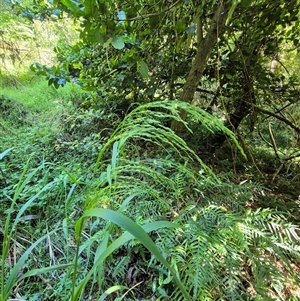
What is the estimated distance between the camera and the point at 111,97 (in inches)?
63.9

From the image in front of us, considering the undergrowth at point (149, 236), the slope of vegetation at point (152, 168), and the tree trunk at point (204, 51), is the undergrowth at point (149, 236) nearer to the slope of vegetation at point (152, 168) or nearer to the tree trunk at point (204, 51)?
the slope of vegetation at point (152, 168)


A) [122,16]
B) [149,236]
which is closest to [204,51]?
[122,16]

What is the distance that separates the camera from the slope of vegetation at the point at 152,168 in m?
0.57

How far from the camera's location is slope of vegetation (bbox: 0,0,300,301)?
0.57 m

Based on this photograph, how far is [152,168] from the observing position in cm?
111

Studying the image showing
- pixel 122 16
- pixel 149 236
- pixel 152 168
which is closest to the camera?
pixel 149 236

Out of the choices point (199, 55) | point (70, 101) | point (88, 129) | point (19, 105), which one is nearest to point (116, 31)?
point (199, 55)

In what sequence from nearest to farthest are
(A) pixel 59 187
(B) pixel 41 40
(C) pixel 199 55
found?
(A) pixel 59 187, (C) pixel 199 55, (B) pixel 41 40

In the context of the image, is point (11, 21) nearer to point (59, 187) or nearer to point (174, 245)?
point (59, 187)

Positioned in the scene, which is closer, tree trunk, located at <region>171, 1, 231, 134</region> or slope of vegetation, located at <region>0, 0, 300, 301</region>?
slope of vegetation, located at <region>0, 0, 300, 301</region>

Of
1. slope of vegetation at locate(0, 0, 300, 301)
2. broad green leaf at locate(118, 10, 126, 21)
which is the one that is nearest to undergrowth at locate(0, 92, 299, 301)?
slope of vegetation at locate(0, 0, 300, 301)

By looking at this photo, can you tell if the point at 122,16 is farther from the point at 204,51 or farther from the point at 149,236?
the point at 149,236

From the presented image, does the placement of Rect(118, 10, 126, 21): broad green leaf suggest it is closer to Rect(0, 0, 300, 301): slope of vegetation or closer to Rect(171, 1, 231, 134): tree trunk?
Rect(0, 0, 300, 301): slope of vegetation

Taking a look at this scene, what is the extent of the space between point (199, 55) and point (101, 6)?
0.60 m
